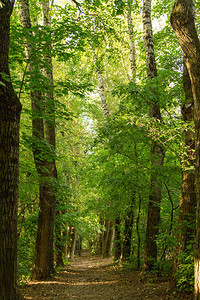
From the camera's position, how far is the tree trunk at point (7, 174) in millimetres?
4004

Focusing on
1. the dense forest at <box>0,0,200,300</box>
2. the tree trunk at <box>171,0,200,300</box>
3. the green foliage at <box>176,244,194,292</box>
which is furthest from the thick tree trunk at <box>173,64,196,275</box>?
the tree trunk at <box>171,0,200,300</box>

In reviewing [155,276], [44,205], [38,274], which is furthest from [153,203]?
[38,274]

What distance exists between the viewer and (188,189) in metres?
6.20

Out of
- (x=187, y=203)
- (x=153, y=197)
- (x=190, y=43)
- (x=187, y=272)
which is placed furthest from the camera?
(x=153, y=197)

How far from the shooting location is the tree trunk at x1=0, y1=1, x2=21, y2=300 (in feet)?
13.1

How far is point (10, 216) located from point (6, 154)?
1000 mm

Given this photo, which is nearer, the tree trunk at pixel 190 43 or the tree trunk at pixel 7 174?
the tree trunk at pixel 190 43

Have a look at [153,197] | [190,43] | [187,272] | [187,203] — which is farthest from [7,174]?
[153,197]

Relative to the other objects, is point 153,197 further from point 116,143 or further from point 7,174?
point 7,174

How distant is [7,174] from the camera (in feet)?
13.8

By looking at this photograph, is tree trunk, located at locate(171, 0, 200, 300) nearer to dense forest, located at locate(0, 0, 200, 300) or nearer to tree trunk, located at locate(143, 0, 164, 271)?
dense forest, located at locate(0, 0, 200, 300)

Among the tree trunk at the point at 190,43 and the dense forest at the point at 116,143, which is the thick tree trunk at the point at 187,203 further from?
the tree trunk at the point at 190,43

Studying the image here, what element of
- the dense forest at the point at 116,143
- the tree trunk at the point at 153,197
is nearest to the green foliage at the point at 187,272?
the dense forest at the point at 116,143

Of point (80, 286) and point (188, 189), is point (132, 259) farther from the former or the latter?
point (188, 189)
